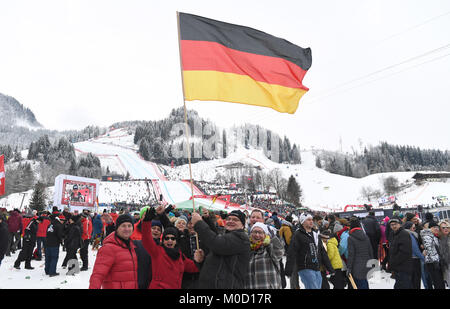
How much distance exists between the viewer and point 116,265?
2.92 meters

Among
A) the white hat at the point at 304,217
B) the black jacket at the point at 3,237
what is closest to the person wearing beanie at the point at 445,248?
the white hat at the point at 304,217

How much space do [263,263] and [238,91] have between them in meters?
2.72

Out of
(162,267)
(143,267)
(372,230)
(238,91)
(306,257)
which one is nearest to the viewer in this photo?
(162,267)

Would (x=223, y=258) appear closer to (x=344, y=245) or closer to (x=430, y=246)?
(x=344, y=245)

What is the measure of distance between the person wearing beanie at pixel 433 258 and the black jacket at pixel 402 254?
30.4 inches

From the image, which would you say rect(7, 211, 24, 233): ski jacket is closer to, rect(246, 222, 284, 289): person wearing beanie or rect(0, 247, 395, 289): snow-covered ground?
rect(0, 247, 395, 289): snow-covered ground

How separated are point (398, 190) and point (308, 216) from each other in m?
84.5

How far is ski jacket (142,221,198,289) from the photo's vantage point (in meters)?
3.12

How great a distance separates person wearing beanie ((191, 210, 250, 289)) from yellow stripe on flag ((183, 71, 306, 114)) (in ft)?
6.99

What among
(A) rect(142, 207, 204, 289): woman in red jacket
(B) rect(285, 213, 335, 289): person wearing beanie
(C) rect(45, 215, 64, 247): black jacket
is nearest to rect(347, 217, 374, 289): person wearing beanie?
(B) rect(285, 213, 335, 289): person wearing beanie

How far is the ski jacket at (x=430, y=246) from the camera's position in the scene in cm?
559

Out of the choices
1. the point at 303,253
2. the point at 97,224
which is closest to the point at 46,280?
the point at 97,224
